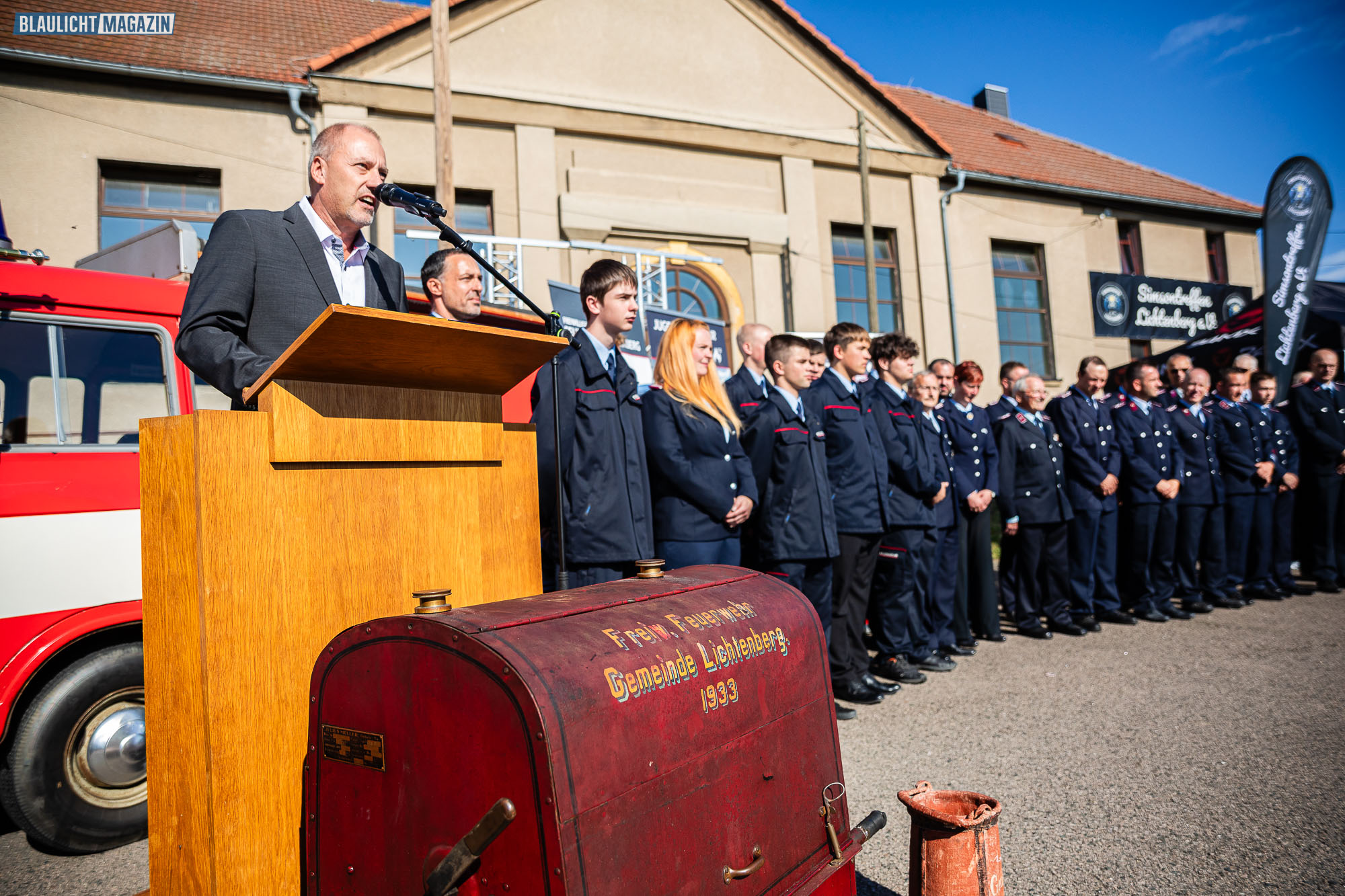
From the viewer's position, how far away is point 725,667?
193 cm

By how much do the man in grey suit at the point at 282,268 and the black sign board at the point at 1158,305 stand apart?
61.8ft

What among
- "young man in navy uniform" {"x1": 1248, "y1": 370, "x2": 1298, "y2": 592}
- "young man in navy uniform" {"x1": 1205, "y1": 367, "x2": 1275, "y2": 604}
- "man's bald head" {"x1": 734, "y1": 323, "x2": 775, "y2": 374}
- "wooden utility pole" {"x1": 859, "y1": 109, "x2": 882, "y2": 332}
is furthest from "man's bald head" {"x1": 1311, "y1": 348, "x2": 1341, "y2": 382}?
"wooden utility pole" {"x1": 859, "y1": 109, "x2": 882, "y2": 332}

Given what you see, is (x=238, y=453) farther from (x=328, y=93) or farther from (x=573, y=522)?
(x=328, y=93)

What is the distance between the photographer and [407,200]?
212 centimetres

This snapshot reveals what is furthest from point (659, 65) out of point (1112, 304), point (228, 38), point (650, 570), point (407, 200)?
point (650, 570)

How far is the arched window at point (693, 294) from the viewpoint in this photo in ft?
45.6

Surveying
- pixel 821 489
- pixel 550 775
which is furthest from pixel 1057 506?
pixel 550 775

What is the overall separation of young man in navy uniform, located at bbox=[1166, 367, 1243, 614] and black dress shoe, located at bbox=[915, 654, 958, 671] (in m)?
3.05

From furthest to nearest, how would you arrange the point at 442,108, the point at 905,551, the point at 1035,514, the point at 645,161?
the point at 645,161 → the point at 442,108 → the point at 1035,514 → the point at 905,551

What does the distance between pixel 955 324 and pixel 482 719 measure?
16.4 m

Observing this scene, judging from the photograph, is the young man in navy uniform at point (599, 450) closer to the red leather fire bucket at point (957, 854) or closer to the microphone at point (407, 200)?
the microphone at point (407, 200)

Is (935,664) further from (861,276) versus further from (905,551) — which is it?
(861,276)

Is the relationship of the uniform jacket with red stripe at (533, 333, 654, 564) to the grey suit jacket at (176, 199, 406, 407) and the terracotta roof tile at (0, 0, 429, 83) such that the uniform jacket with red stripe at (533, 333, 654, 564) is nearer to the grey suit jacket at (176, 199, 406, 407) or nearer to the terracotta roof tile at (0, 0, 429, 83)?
the grey suit jacket at (176, 199, 406, 407)

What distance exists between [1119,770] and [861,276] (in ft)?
44.7
